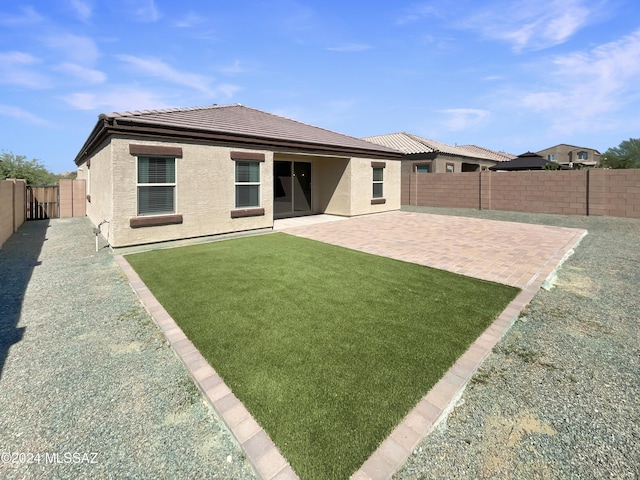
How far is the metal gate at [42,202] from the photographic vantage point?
645 inches

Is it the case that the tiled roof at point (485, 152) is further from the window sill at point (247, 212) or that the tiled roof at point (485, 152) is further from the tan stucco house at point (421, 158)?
the window sill at point (247, 212)

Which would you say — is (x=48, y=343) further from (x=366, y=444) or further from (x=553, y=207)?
(x=553, y=207)

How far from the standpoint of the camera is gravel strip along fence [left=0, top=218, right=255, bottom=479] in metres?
2.26

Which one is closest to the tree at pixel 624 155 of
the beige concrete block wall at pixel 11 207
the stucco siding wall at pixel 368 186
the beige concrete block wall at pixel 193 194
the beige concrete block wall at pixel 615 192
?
the beige concrete block wall at pixel 615 192

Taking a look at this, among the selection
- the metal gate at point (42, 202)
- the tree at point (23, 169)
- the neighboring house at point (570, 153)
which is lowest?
the metal gate at point (42, 202)

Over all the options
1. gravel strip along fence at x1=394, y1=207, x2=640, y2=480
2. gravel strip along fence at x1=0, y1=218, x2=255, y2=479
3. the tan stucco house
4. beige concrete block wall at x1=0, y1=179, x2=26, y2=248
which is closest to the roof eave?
beige concrete block wall at x1=0, y1=179, x2=26, y2=248

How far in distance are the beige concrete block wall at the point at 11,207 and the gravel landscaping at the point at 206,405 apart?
742 centimetres

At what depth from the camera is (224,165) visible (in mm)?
10562

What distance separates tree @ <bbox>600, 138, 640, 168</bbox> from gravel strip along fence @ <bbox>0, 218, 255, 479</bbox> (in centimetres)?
5111

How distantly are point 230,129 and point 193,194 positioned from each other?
264 cm

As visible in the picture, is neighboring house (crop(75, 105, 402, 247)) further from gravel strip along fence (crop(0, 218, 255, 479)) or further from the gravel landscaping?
the gravel landscaping

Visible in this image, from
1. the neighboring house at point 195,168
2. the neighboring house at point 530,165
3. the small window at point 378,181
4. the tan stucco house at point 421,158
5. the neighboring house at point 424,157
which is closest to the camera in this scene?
the neighboring house at point 195,168

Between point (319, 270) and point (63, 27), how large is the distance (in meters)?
11.1

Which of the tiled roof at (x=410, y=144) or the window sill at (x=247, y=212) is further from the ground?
the tiled roof at (x=410, y=144)
